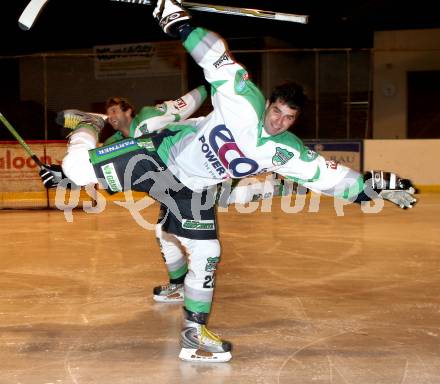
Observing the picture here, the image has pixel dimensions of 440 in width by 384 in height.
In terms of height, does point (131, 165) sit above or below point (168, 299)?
above

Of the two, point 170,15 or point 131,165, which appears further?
point 131,165

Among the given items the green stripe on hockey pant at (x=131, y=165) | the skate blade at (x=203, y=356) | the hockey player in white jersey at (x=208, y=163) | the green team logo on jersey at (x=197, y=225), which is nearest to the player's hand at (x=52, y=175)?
the hockey player in white jersey at (x=208, y=163)

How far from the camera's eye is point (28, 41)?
1927cm

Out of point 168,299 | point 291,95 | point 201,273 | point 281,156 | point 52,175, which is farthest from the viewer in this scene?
point 168,299

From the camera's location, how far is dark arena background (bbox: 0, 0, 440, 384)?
3.89 meters

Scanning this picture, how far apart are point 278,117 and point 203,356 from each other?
1331mm

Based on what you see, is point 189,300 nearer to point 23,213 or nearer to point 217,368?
point 217,368

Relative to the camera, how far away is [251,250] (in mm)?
7035

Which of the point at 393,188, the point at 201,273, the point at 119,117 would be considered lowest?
the point at 201,273

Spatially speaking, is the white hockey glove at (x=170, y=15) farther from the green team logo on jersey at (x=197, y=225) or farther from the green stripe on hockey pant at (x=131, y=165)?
the green team logo on jersey at (x=197, y=225)

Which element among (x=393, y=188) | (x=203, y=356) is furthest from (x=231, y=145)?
(x=203, y=356)

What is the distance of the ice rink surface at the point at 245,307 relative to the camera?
12.2ft

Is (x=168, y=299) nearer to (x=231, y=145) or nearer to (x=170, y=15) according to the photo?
(x=231, y=145)

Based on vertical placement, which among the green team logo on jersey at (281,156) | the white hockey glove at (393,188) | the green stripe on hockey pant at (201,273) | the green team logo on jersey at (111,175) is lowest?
the green stripe on hockey pant at (201,273)
